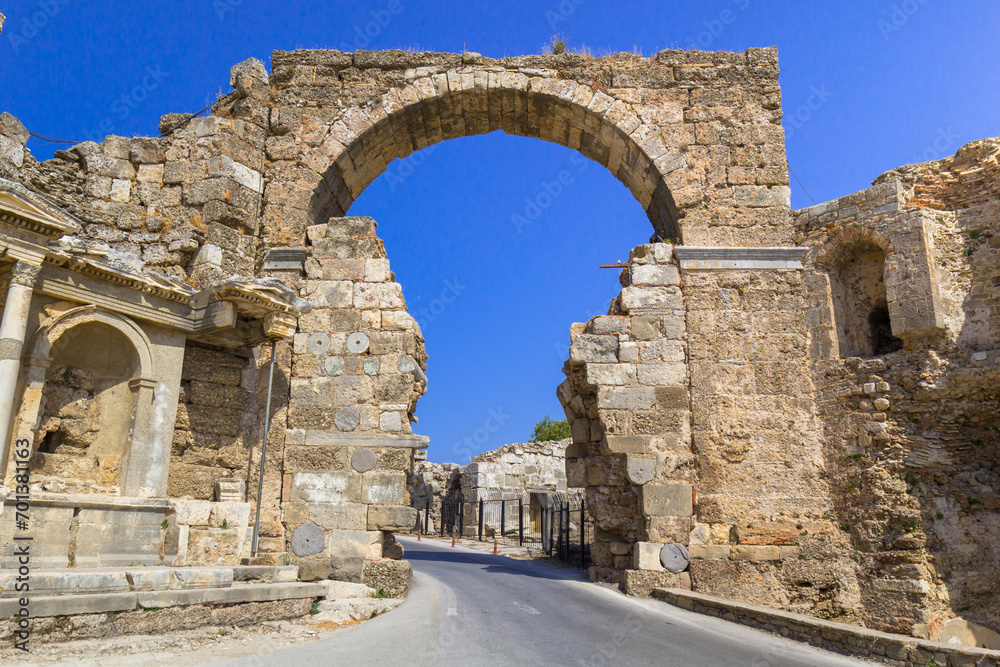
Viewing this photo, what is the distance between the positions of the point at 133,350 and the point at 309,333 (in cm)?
210

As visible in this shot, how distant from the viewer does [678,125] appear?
9398 millimetres

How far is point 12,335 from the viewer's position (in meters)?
5.75

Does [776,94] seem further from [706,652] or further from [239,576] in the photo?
[239,576]

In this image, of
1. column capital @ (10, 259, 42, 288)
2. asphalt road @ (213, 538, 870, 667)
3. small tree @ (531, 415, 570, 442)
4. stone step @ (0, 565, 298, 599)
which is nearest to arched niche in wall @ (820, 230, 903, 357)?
asphalt road @ (213, 538, 870, 667)

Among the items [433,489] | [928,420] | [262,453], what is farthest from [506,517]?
[928,420]

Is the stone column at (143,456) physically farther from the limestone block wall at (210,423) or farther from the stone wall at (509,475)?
the stone wall at (509,475)

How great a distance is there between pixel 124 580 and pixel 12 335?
2363 mm

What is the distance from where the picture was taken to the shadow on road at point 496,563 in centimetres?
984

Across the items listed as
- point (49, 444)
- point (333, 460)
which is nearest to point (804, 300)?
point (333, 460)

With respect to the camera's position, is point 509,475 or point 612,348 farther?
point 509,475

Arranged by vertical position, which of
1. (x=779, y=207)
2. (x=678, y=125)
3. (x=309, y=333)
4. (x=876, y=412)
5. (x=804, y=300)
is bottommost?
(x=876, y=412)

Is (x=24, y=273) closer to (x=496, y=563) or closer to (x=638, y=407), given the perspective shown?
(x=638, y=407)

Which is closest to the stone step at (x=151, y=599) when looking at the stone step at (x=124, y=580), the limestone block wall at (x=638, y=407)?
the stone step at (x=124, y=580)

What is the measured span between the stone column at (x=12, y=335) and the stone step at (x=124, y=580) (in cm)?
138
